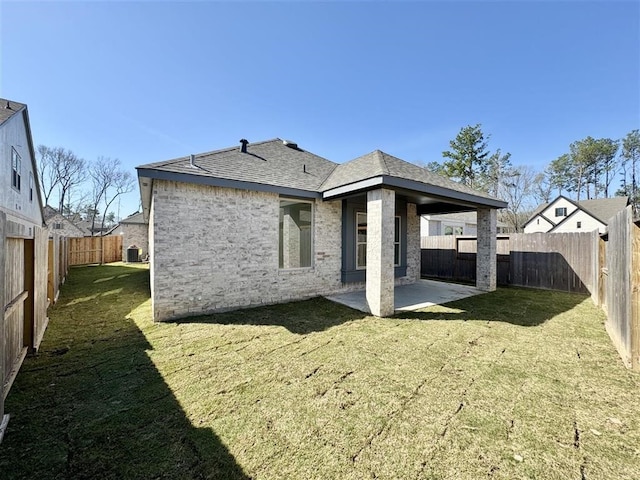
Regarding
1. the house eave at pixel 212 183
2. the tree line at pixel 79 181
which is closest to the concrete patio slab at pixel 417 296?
the house eave at pixel 212 183

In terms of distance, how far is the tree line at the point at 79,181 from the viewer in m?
32.0

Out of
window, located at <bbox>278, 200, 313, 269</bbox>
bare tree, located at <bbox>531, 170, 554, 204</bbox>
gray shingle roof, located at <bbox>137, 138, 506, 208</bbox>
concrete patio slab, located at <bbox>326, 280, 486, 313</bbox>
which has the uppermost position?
bare tree, located at <bbox>531, 170, 554, 204</bbox>

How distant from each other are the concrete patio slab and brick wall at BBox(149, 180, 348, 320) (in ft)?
3.97

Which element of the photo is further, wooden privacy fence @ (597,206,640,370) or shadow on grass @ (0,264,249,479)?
wooden privacy fence @ (597,206,640,370)

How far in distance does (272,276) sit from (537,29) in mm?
10691

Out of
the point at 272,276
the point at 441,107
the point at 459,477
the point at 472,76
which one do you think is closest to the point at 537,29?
the point at 472,76

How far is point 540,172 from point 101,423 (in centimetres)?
4138

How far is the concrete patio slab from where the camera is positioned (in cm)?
722

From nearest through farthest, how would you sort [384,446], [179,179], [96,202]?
1. [384,446]
2. [179,179]
3. [96,202]

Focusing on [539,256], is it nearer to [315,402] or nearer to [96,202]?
[315,402]

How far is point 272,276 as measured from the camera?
727cm

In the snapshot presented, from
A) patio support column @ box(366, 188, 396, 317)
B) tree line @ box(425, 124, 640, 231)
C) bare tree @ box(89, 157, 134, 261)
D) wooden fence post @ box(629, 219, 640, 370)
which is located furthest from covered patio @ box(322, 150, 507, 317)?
bare tree @ box(89, 157, 134, 261)

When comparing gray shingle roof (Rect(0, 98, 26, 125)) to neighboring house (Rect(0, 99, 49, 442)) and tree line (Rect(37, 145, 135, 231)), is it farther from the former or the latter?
tree line (Rect(37, 145, 135, 231))

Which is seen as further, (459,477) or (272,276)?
(272,276)
